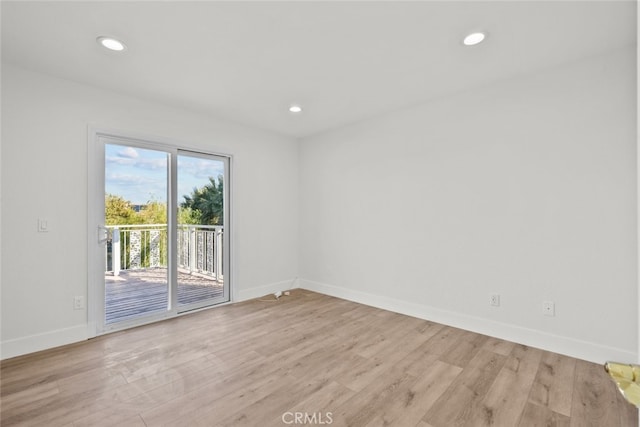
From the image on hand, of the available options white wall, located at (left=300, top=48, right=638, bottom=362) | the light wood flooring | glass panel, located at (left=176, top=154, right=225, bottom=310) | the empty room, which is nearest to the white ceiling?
the empty room

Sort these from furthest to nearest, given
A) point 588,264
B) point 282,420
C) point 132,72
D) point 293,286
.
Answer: point 293,286, point 132,72, point 588,264, point 282,420

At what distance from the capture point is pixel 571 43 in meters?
2.24

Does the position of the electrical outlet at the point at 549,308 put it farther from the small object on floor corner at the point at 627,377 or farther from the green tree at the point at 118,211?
the green tree at the point at 118,211

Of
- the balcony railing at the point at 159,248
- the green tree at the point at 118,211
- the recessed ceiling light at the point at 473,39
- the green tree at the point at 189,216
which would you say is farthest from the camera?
the green tree at the point at 189,216

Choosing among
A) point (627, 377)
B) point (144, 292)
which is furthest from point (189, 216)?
point (627, 377)

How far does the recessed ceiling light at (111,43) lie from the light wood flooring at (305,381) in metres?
Result: 2.48

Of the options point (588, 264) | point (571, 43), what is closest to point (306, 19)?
point (571, 43)

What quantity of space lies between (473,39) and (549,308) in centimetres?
234

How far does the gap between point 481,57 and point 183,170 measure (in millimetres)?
3362

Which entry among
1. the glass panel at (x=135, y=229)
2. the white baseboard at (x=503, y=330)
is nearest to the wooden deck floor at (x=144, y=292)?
the glass panel at (x=135, y=229)

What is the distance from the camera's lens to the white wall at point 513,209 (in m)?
2.33

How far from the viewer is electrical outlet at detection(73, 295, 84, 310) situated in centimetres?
280

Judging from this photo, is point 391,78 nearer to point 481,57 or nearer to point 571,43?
point 481,57

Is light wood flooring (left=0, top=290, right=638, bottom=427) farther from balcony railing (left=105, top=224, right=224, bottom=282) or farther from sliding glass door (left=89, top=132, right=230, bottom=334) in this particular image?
balcony railing (left=105, top=224, right=224, bottom=282)
